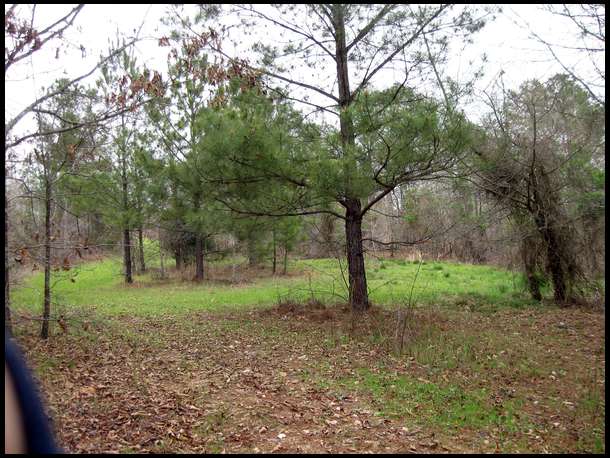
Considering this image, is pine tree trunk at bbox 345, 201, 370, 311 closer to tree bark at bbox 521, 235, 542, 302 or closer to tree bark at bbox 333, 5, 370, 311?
tree bark at bbox 333, 5, 370, 311

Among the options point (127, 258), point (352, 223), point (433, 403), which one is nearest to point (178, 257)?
point (127, 258)

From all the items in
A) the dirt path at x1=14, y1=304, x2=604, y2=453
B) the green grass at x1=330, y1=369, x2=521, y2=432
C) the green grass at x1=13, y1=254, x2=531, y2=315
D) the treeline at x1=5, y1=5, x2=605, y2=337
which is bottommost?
the green grass at x1=330, y1=369, x2=521, y2=432

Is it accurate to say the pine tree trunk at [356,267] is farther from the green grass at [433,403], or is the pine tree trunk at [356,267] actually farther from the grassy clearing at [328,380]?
the green grass at [433,403]

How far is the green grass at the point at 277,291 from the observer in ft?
35.7

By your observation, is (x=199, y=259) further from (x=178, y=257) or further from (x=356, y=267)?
(x=356, y=267)

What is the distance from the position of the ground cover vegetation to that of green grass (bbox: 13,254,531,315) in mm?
193

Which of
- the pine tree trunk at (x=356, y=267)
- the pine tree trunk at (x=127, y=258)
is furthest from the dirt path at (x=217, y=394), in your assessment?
the pine tree trunk at (x=127, y=258)

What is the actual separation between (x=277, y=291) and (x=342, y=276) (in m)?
4.88

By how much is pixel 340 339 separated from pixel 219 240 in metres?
13.4

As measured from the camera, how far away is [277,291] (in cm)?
1325

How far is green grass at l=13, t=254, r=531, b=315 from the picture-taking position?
1089 centimetres

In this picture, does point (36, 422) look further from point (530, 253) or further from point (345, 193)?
point (530, 253)

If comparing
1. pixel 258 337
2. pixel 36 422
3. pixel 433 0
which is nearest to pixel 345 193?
pixel 258 337

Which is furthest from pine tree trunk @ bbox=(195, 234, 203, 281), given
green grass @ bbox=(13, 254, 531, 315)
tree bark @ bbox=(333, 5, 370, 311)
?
tree bark @ bbox=(333, 5, 370, 311)
